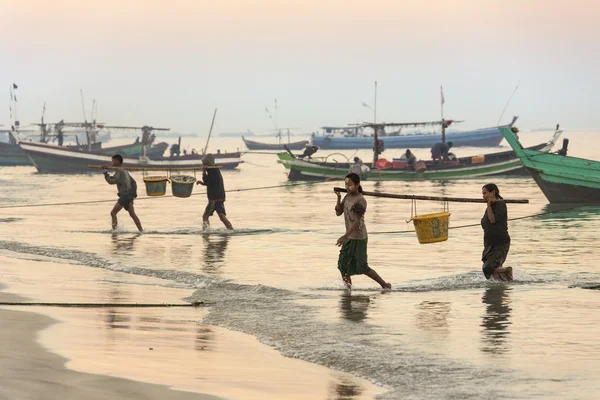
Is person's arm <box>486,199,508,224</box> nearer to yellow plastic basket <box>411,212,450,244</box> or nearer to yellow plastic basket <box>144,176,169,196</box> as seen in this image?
yellow plastic basket <box>411,212,450,244</box>

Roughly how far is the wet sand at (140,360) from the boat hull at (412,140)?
3951 inches

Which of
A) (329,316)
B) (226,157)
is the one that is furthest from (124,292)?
(226,157)

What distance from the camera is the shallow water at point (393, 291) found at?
7.84 m

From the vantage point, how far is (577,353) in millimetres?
8312

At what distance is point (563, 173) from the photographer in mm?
29062

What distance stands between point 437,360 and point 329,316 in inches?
91.4

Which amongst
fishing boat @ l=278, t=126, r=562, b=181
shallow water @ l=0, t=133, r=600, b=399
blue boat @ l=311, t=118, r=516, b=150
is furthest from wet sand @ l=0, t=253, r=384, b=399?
blue boat @ l=311, t=118, r=516, b=150

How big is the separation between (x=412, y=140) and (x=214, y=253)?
376ft

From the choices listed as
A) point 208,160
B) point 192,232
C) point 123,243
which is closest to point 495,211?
point 208,160

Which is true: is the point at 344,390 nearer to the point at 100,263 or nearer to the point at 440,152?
the point at 100,263

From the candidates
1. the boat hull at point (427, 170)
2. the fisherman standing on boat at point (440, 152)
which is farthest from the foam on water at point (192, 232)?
the fisherman standing on boat at point (440, 152)

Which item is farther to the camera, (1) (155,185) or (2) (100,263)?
(1) (155,185)

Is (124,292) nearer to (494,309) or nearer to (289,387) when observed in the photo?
(494,309)

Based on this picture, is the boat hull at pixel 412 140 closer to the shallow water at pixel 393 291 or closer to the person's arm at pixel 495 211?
the shallow water at pixel 393 291
